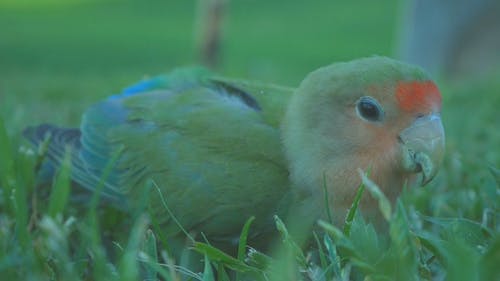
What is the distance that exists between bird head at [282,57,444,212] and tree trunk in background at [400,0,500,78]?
4741 mm

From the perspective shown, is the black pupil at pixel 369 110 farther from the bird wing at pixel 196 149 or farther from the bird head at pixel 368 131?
the bird wing at pixel 196 149

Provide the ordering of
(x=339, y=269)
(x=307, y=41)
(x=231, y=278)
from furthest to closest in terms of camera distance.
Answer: (x=307, y=41), (x=231, y=278), (x=339, y=269)

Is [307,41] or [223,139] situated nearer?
[223,139]

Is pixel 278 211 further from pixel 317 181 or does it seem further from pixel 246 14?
pixel 246 14

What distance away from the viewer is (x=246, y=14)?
1834cm

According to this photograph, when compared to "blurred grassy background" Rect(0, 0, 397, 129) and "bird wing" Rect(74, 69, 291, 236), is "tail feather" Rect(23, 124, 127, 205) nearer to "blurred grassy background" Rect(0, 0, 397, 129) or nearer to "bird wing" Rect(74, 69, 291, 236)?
"bird wing" Rect(74, 69, 291, 236)

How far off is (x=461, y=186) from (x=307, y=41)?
12293 mm

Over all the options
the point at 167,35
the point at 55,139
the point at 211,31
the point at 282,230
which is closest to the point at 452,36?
the point at 211,31

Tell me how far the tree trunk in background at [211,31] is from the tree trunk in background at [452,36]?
2.90 m

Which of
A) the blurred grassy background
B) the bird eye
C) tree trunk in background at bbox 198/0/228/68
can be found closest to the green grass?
the bird eye

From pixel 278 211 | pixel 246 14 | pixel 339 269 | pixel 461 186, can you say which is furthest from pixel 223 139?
pixel 246 14

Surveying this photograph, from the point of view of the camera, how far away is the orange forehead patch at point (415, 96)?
6.09 ft

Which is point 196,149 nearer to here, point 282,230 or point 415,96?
point 282,230

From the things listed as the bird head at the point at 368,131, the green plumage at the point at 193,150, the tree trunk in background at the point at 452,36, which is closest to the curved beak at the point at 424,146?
the bird head at the point at 368,131
